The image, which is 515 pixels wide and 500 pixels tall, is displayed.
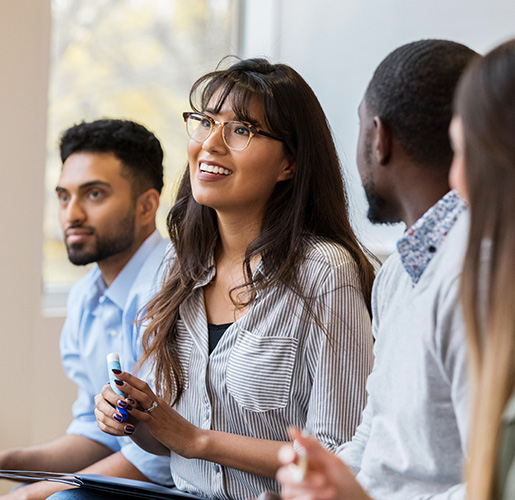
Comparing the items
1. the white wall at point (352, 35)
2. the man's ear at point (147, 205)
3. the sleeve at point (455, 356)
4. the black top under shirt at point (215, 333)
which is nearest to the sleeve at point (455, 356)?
the sleeve at point (455, 356)

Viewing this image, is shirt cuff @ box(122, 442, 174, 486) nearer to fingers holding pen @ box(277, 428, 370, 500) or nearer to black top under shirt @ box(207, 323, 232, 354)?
black top under shirt @ box(207, 323, 232, 354)

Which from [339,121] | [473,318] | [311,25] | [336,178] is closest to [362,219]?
[339,121]

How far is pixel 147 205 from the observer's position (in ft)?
7.52

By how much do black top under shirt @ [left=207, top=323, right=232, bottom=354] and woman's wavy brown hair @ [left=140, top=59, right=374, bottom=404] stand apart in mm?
67

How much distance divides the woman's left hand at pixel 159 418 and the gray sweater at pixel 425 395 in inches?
20.3

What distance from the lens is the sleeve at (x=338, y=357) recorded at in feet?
4.91

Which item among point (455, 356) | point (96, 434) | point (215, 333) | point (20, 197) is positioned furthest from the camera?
point (20, 197)

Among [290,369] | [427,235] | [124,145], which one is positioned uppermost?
[124,145]

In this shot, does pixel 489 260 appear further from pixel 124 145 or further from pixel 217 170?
pixel 124 145

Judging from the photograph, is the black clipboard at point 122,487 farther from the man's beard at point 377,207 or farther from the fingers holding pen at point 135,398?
the man's beard at point 377,207

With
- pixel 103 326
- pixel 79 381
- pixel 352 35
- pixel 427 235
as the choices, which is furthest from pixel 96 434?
pixel 352 35

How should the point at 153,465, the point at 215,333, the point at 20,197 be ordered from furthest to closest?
1. the point at 20,197
2. the point at 153,465
3. the point at 215,333

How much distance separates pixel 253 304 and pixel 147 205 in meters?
0.79

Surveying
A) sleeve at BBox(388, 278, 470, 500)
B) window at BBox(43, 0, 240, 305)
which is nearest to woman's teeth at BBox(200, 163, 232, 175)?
sleeve at BBox(388, 278, 470, 500)
